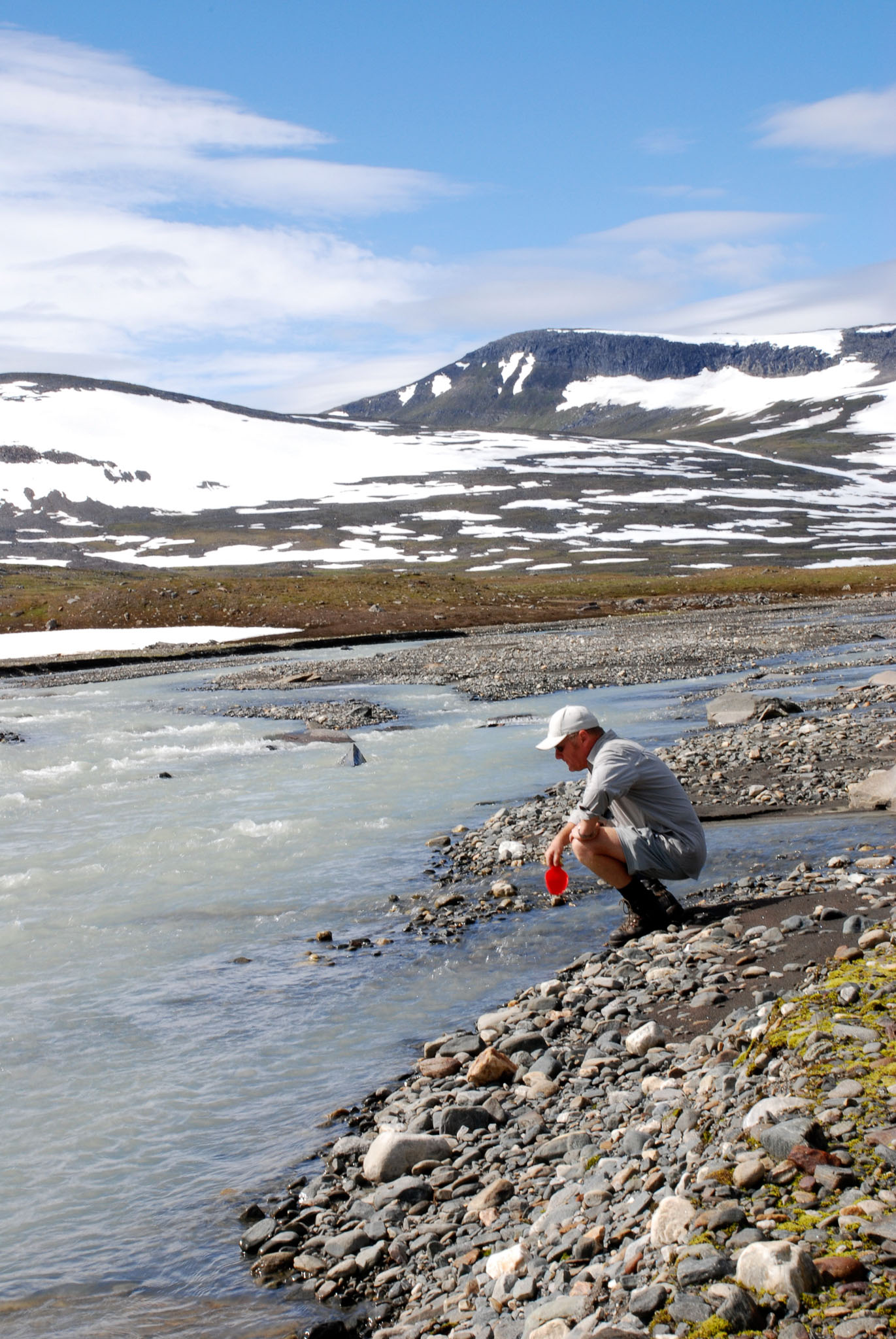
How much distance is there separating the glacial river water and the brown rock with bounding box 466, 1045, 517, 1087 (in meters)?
1.02

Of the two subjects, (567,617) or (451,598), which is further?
(451,598)

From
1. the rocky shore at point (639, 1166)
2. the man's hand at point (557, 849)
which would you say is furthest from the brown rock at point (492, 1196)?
the man's hand at point (557, 849)

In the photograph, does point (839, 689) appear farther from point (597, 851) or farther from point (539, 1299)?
point (539, 1299)

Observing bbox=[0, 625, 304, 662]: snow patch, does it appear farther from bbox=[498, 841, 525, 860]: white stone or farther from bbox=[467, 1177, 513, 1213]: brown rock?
bbox=[467, 1177, 513, 1213]: brown rock

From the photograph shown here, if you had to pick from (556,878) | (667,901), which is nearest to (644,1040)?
(556,878)

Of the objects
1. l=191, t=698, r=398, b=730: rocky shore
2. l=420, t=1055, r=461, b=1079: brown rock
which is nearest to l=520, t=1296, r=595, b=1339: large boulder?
l=420, t=1055, r=461, b=1079: brown rock

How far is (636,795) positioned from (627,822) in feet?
1.03

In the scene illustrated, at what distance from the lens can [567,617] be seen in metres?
76.4

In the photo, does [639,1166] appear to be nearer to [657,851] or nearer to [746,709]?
[657,851]

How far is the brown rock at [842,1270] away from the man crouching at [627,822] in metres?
5.62

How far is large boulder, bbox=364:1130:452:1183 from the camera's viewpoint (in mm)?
7297

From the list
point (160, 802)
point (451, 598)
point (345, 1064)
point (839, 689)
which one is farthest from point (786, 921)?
point (451, 598)

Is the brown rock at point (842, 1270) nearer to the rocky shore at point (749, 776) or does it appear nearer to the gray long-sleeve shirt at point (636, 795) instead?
the gray long-sleeve shirt at point (636, 795)

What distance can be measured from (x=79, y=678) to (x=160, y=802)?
32.7 m
